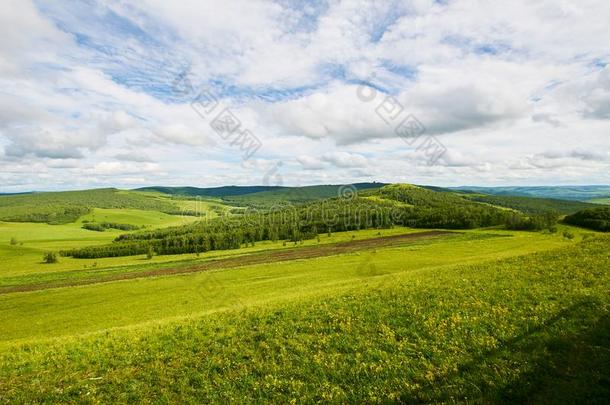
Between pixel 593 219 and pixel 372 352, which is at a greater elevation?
pixel 372 352

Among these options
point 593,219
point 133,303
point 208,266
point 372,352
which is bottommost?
point 208,266

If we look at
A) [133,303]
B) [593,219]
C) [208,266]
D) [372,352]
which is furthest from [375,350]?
[593,219]

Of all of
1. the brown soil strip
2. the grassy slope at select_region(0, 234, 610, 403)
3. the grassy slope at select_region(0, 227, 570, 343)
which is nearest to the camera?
the grassy slope at select_region(0, 234, 610, 403)

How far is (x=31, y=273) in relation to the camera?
11075cm

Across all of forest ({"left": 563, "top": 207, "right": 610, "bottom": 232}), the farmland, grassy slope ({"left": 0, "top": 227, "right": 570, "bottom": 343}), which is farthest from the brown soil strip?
forest ({"left": 563, "top": 207, "right": 610, "bottom": 232})

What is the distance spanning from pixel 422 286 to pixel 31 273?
444 feet

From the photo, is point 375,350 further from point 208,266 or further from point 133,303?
point 208,266

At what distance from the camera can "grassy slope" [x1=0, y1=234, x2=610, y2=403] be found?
11.5 m

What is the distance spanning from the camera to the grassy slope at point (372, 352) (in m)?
11.5

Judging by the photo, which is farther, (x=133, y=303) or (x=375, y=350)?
(x=133, y=303)

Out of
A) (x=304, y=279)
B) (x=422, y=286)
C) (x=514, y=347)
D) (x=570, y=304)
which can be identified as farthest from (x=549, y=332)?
(x=304, y=279)

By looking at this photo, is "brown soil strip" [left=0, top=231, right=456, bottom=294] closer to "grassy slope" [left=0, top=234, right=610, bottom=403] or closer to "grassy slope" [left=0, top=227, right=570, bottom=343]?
"grassy slope" [left=0, top=227, right=570, bottom=343]

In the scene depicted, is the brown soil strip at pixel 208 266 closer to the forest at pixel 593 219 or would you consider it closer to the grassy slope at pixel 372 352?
the grassy slope at pixel 372 352

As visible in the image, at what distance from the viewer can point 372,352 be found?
560 inches
